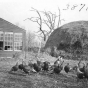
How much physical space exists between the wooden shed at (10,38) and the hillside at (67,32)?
158 inches

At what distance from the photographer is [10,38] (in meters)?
24.6

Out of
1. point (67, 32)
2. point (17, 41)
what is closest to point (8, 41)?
point (17, 41)

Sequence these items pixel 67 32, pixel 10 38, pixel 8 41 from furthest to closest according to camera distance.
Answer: pixel 8 41, pixel 10 38, pixel 67 32

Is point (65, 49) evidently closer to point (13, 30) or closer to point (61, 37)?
point (61, 37)

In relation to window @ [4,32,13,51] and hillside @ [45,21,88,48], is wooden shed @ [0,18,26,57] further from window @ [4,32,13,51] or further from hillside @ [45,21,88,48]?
hillside @ [45,21,88,48]

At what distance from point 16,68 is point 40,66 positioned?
4.46ft

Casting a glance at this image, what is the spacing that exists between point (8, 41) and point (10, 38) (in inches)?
18.9

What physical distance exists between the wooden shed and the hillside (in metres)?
4.01

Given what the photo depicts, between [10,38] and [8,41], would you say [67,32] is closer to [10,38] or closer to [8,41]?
[10,38]

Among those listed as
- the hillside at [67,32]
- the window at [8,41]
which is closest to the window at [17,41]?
the window at [8,41]

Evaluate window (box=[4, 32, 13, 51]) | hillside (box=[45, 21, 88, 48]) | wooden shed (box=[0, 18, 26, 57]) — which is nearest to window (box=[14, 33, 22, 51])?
wooden shed (box=[0, 18, 26, 57])

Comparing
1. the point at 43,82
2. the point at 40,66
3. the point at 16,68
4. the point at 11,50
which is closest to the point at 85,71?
the point at 43,82

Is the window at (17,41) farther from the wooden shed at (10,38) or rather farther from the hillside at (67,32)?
the hillside at (67,32)

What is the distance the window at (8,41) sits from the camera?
80.6 feet
